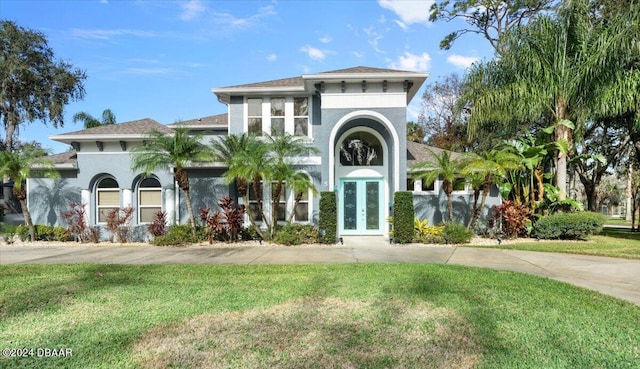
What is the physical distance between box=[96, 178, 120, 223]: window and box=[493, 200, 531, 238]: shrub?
16.4m

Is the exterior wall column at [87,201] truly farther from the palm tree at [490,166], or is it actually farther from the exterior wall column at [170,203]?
the palm tree at [490,166]

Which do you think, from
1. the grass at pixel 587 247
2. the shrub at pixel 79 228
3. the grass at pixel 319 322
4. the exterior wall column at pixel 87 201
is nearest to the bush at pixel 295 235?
the grass at pixel 319 322

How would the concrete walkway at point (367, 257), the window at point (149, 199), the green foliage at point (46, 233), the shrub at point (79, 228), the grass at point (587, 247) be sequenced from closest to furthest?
1. the concrete walkway at point (367, 257)
2. the grass at point (587, 247)
3. the shrub at point (79, 228)
4. the green foliage at point (46, 233)
5. the window at point (149, 199)

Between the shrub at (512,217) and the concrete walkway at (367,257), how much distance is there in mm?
3062

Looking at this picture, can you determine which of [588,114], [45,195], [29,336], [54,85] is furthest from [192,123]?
[54,85]

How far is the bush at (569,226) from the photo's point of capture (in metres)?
13.3

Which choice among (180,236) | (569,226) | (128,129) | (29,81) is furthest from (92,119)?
(569,226)

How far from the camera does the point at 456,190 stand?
15.8 metres

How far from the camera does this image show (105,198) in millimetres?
15453

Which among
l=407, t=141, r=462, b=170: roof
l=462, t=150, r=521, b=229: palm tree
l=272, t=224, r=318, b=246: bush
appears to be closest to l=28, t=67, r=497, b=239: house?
l=407, t=141, r=462, b=170: roof

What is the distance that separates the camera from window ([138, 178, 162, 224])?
15.4m

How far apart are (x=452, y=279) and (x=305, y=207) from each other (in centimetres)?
870

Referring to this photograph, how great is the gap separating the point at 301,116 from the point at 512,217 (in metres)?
9.65

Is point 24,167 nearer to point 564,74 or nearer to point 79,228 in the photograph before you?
point 79,228
